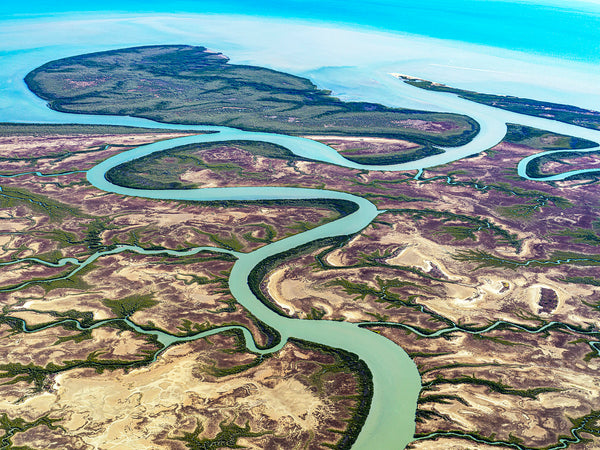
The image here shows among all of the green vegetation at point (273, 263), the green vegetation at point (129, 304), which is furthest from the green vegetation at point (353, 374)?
the green vegetation at point (129, 304)

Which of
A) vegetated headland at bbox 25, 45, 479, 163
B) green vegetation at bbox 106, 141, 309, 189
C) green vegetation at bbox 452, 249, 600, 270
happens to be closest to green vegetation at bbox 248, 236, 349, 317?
green vegetation at bbox 452, 249, 600, 270

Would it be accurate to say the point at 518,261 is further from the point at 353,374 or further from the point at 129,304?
the point at 129,304

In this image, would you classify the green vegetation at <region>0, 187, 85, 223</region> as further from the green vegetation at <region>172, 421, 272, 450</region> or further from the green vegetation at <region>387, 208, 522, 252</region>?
the green vegetation at <region>387, 208, 522, 252</region>

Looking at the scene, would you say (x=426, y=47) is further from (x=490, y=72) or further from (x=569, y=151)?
(x=569, y=151)

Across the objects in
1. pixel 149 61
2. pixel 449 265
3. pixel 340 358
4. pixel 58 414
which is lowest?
pixel 58 414

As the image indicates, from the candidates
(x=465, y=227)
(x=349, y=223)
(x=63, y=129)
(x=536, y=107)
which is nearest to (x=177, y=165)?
(x=63, y=129)

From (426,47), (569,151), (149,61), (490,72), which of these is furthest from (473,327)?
(426,47)
